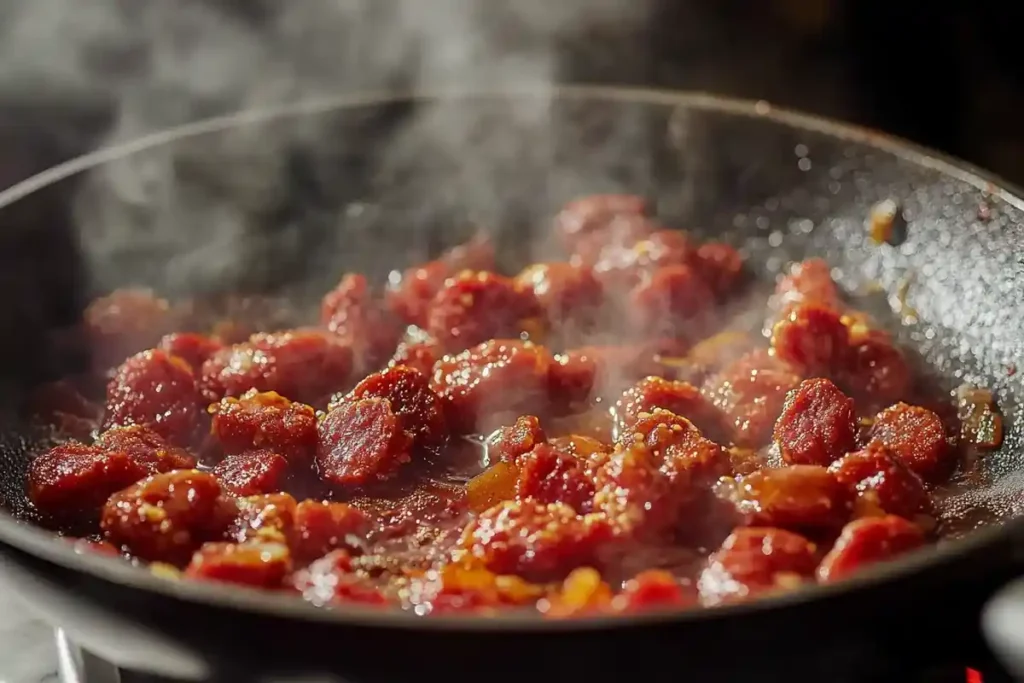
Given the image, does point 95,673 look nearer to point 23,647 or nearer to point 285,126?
point 23,647

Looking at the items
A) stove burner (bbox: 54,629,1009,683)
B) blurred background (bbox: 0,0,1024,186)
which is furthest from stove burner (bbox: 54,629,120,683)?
blurred background (bbox: 0,0,1024,186)

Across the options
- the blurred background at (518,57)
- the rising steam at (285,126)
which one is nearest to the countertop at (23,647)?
the rising steam at (285,126)

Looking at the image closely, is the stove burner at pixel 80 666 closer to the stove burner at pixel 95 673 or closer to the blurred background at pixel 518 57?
the stove burner at pixel 95 673

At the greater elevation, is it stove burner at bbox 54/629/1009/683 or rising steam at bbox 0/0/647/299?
→ rising steam at bbox 0/0/647/299

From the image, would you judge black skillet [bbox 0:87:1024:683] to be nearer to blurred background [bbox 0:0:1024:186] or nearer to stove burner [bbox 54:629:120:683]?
stove burner [bbox 54:629:120:683]

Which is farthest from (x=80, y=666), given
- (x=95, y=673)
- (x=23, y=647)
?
(x=23, y=647)

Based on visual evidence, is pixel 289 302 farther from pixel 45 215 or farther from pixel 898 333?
pixel 898 333
